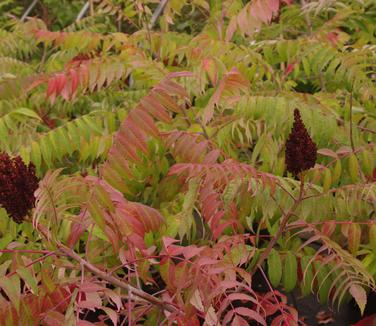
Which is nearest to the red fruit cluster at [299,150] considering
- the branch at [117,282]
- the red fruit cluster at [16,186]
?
the branch at [117,282]

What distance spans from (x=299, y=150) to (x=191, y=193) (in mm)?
516

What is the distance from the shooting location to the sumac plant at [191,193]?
5.75ft

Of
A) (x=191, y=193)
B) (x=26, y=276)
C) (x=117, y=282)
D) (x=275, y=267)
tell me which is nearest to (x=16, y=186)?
(x=26, y=276)

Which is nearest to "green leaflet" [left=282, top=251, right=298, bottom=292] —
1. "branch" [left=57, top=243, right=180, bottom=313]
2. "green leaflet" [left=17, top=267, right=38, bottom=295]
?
"branch" [left=57, top=243, right=180, bottom=313]

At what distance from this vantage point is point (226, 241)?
6.81 feet

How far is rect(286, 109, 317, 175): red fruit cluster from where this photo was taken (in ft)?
5.98

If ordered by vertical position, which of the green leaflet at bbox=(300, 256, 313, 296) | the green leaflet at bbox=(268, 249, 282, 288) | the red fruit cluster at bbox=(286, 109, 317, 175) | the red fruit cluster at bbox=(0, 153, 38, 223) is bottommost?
the green leaflet at bbox=(300, 256, 313, 296)

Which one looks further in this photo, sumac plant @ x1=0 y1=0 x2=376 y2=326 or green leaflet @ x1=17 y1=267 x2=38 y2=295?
sumac plant @ x1=0 y1=0 x2=376 y2=326

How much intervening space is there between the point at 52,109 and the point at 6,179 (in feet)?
9.15

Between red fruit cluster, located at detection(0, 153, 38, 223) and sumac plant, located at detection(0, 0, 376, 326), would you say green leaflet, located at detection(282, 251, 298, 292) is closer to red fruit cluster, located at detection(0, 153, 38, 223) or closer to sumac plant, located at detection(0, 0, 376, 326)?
sumac plant, located at detection(0, 0, 376, 326)

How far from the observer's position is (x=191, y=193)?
2.20 metres

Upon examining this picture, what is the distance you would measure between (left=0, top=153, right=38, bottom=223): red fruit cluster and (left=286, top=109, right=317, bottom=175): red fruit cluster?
0.75m

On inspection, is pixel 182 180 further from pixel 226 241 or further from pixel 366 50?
pixel 366 50

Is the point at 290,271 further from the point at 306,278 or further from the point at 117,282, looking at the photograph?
the point at 117,282
